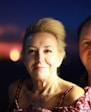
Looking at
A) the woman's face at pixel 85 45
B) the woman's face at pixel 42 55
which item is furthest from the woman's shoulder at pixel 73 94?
the woman's face at pixel 85 45

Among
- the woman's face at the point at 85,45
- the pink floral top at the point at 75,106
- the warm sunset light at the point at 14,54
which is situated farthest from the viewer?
the warm sunset light at the point at 14,54

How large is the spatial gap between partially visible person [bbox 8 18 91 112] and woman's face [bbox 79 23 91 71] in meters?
0.19

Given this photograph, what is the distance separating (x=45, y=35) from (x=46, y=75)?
161mm

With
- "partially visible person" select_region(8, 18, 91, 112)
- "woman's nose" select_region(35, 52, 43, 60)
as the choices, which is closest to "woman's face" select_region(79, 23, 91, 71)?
"partially visible person" select_region(8, 18, 91, 112)

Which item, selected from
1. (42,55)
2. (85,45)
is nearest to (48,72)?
(42,55)

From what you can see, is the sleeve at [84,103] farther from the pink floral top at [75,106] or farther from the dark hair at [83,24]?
the dark hair at [83,24]

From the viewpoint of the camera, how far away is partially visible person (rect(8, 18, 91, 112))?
43.9 inches

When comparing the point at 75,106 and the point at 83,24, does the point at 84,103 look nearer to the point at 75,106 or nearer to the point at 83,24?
the point at 75,106

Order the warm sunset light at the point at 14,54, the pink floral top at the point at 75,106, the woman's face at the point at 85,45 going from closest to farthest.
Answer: the pink floral top at the point at 75,106
the woman's face at the point at 85,45
the warm sunset light at the point at 14,54

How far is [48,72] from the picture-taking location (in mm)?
1144

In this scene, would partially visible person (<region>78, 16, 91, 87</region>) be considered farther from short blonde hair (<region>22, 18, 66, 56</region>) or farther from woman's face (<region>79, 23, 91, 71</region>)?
short blonde hair (<region>22, 18, 66, 56</region>)

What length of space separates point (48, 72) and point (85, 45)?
29cm

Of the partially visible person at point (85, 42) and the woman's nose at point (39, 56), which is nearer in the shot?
the woman's nose at point (39, 56)

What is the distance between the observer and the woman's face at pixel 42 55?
3.71 ft
